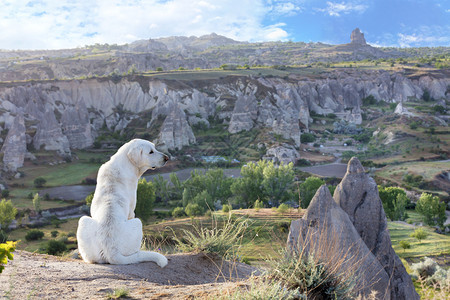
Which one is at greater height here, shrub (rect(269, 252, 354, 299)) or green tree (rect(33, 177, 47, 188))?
shrub (rect(269, 252, 354, 299))

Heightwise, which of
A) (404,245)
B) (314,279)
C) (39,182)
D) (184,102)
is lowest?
(39,182)

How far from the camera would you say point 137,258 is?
17.1ft

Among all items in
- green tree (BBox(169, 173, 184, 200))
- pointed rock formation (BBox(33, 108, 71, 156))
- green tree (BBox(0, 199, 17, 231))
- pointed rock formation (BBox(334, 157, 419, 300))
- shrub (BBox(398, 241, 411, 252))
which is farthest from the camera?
pointed rock formation (BBox(33, 108, 71, 156))

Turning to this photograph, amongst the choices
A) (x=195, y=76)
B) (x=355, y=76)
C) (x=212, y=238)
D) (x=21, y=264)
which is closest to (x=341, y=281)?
(x=212, y=238)

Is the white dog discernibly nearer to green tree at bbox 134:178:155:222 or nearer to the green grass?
the green grass

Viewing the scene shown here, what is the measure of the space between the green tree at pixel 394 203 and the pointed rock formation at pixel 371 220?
76.3 feet

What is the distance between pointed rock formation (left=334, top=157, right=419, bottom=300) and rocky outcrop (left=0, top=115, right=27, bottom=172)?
47908 mm

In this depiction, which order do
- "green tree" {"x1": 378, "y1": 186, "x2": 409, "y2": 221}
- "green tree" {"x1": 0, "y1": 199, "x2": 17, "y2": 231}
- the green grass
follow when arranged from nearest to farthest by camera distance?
the green grass → "green tree" {"x1": 0, "y1": 199, "x2": 17, "y2": 231} → "green tree" {"x1": 378, "y1": 186, "x2": 409, "y2": 221}

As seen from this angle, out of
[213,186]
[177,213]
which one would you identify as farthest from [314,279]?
[213,186]

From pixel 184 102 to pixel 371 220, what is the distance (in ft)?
221

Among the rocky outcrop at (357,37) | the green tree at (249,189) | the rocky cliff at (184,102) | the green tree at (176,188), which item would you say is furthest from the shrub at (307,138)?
the rocky outcrop at (357,37)

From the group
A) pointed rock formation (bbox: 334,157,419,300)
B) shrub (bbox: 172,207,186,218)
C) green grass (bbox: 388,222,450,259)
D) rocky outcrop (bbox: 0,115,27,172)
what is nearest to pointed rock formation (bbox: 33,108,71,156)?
rocky outcrop (bbox: 0,115,27,172)

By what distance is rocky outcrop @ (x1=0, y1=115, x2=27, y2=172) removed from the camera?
46.8 meters

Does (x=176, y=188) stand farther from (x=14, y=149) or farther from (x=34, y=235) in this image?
(x=14, y=149)
